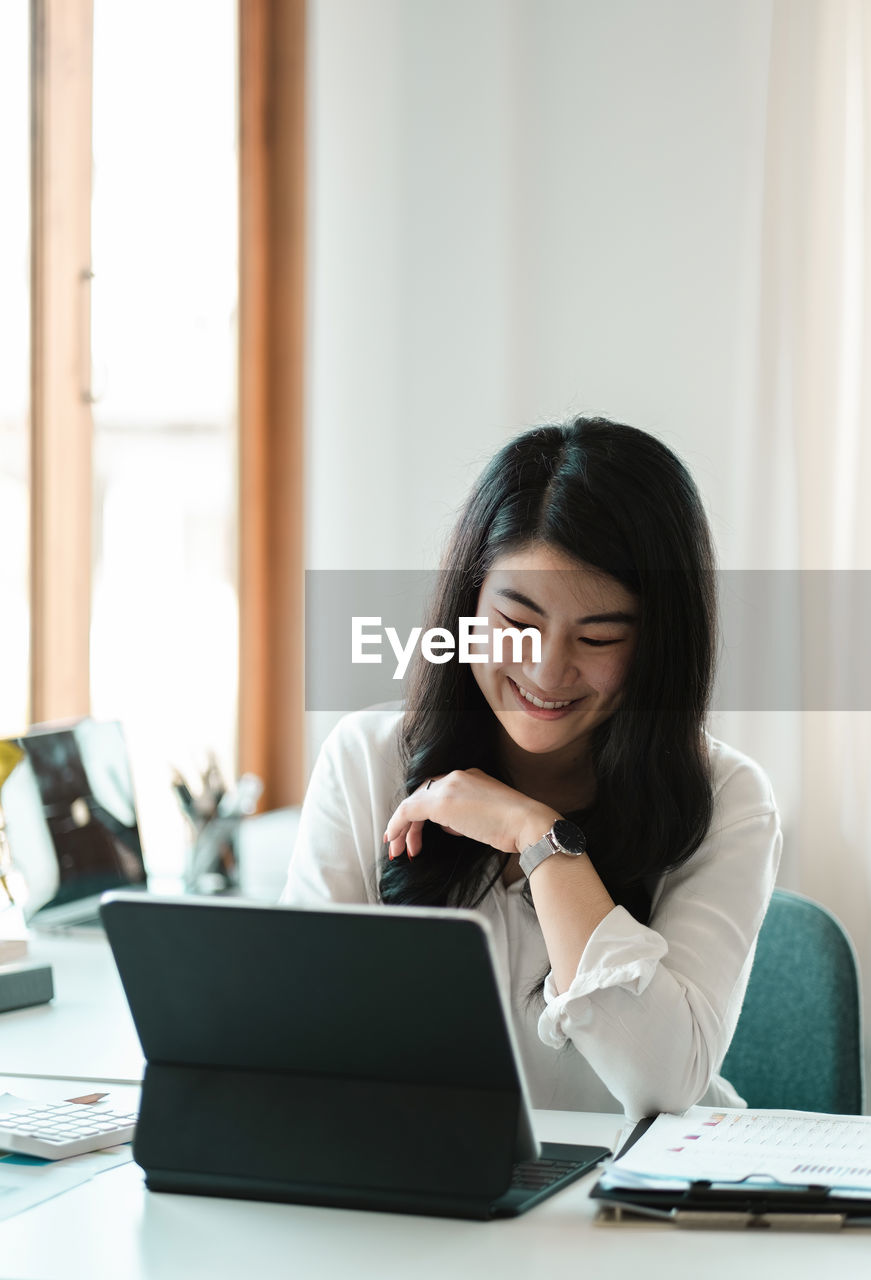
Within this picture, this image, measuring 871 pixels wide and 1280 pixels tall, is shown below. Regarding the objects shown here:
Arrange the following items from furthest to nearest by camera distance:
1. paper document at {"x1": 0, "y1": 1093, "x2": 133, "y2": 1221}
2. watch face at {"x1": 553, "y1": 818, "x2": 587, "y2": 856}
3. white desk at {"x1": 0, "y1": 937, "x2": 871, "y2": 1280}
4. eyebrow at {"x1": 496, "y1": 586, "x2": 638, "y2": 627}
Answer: eyebrow at {"x1": 496, "y1": 586, "x2": 638, "y2": 627} < watch face at {"x1": 553, "y1": 818, "x2": 587, "y2": 856} < paper document at {"x1": 0, "y1": 1093, "x2": 133, "y2": 1221} < white desk at {"x1": 0, "y1": 937, "x2": 871, "y2": 1280}

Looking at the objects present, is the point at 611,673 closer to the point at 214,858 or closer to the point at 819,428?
the point at 819,428

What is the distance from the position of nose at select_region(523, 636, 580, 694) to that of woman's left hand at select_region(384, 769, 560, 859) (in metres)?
0.12

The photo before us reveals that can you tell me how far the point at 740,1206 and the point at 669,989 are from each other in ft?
1.05

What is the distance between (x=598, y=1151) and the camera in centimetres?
112

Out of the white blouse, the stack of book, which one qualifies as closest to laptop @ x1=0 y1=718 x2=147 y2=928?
the stack of book

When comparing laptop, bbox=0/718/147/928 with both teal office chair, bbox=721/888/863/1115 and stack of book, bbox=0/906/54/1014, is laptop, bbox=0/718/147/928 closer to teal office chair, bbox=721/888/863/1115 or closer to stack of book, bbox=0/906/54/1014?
stack of book, bbox=0/906/54/1014

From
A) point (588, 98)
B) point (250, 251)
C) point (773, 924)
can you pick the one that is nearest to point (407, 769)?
point (773, 924)

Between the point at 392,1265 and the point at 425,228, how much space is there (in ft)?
6.92

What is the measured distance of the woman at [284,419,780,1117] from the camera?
1.39 meters

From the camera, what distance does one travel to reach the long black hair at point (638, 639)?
146 centimetres

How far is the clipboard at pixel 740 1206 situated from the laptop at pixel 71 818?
3.97ft

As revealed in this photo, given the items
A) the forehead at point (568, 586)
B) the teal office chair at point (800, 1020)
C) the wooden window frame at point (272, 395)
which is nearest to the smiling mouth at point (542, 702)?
the forehead at point (568, 586)

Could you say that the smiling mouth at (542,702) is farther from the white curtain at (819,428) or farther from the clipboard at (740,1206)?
the white curtain at (819,428)

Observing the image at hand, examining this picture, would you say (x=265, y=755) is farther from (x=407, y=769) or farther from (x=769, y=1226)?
(x=769, y=1226)
